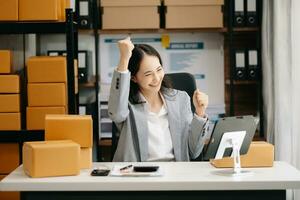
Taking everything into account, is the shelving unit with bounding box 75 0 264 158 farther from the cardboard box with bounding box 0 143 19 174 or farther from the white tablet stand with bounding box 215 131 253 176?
the white tablet stand with bounding box 215 131 253 176

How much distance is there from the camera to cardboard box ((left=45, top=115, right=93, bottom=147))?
7.39ft

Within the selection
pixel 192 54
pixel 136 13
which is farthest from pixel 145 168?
pixel 192 54

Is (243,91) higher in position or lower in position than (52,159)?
higher

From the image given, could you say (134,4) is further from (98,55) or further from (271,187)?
(271,187)

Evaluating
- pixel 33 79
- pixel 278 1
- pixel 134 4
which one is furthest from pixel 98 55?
pixel 278 1

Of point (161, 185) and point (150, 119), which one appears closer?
point (161, 185)

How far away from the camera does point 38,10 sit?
329 cm

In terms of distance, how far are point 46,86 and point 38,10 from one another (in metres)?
0.48

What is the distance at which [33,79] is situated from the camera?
336 cm

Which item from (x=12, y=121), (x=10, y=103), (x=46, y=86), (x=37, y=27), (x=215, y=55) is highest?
(x=37, y=27)

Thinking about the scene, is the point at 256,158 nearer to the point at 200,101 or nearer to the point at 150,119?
the point at 200,101

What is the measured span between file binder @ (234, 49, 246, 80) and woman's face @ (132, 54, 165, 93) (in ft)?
4.94

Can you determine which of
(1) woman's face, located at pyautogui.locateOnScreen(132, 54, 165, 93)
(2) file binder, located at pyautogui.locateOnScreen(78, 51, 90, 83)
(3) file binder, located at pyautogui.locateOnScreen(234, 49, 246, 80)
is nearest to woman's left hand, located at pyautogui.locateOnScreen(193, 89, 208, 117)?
(1) woman's face, located at pyautogui.locateOnScreen(132, 54, 165, 93)

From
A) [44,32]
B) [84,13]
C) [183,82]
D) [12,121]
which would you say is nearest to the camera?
[183,82]
